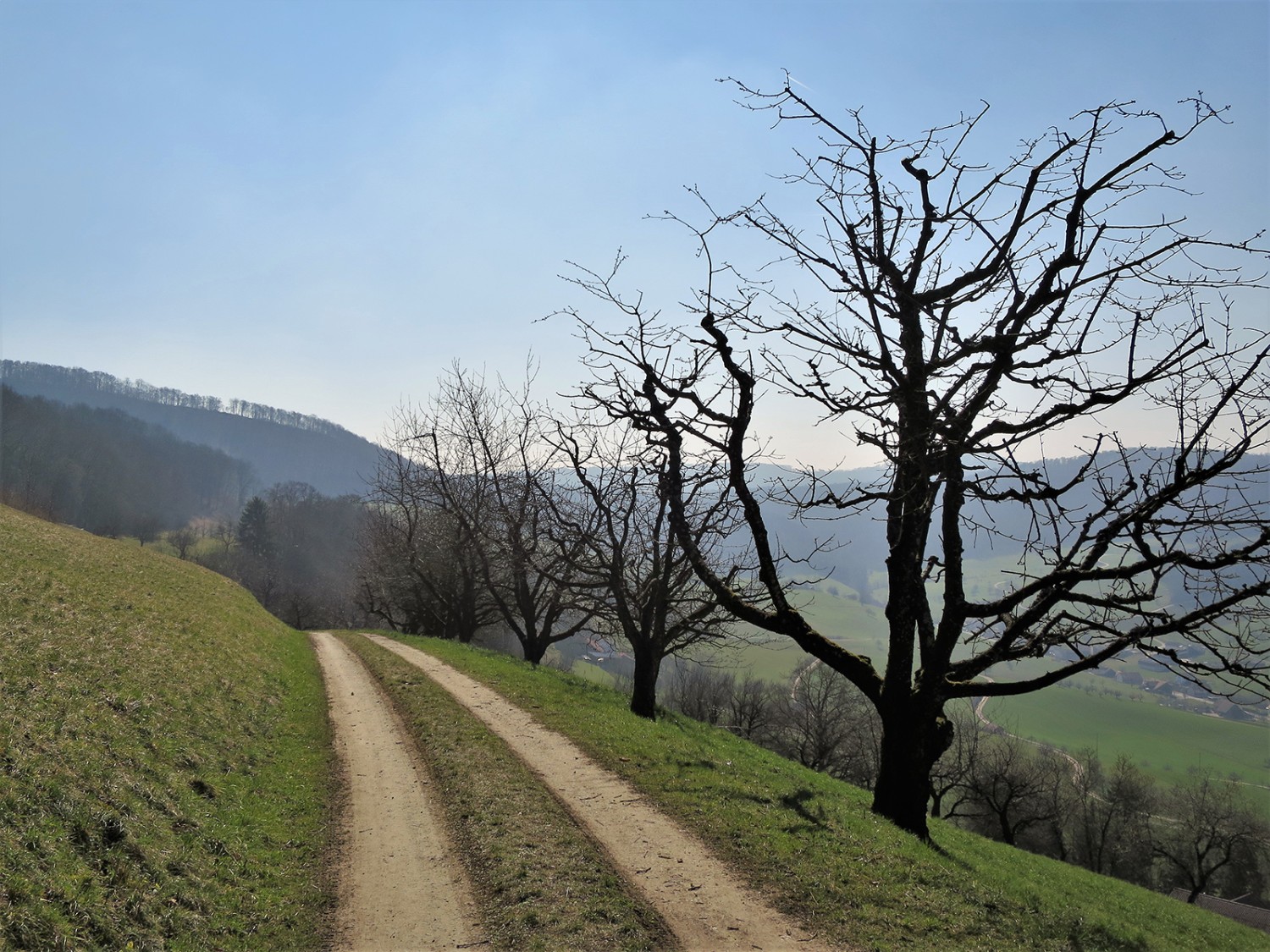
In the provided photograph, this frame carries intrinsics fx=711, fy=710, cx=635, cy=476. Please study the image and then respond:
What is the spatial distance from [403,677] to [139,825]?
13.3m

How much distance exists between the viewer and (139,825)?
Answer: 8.08 m

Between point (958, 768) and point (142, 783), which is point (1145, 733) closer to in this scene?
point (958, 768)

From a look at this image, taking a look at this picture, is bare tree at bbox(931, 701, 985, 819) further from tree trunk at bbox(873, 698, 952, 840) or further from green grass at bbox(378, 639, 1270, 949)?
tree trunk at bbox(873, 698, 952, 840)

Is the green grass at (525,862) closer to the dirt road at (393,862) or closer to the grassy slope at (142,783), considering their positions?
the dirt road at (393,862)

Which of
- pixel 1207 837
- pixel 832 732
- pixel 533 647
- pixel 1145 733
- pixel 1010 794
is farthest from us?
pixel 1145 733

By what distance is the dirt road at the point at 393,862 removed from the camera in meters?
7.29

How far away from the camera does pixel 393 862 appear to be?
9000 mm

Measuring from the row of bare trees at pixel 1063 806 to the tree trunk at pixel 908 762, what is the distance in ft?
103

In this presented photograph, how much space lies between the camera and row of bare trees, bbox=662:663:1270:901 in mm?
43219

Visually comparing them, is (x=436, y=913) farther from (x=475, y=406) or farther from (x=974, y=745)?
(x=974, y=745)

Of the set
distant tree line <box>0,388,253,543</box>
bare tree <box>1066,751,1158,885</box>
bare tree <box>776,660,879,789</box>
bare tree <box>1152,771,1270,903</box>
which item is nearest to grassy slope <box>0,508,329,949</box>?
bare tree <box>776,660,879,789</box>

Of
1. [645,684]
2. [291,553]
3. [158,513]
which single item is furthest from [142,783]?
[158,513]

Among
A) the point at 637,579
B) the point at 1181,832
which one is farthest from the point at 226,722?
the point at 1181,832

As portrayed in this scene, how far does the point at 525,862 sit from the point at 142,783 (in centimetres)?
509
